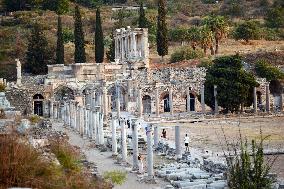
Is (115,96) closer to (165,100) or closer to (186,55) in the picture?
(165,100)

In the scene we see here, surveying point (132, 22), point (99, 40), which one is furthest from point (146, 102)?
point (132, 22)

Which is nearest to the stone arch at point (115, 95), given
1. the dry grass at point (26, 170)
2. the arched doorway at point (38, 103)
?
the arched doorway at point (38, 103)

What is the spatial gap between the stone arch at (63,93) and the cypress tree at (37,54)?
777 centimetres

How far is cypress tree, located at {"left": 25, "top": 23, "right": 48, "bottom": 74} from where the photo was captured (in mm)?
72062

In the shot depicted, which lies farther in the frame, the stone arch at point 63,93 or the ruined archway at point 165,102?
the ruined archway at point 165,102

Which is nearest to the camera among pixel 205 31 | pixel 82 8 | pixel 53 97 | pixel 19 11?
pixel 53 97

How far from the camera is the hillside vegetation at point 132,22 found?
276 ft

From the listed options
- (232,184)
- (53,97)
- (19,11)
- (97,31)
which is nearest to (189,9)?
(19,11)

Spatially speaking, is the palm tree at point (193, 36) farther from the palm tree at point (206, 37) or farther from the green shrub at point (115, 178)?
the green shrub at point (115, 178)

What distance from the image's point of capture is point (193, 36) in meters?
83.6

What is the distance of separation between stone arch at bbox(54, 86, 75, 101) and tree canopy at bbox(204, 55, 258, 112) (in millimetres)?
14254

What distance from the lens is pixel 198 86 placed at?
65.9 m

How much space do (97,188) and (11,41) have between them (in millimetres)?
72002

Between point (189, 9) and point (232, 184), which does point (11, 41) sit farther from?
point (232, 184)
